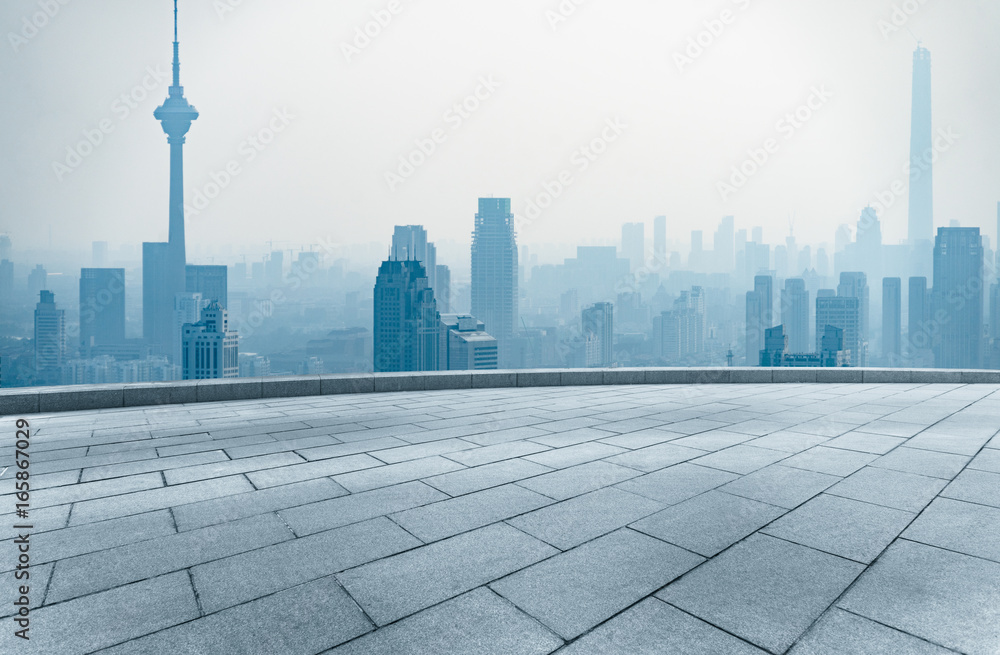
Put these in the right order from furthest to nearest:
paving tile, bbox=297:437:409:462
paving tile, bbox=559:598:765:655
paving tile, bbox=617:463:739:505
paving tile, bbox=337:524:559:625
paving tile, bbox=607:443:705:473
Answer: paving tile, bbox=297:437:409:462
paving tile, bbox=607:443:705:473
paving tile, bbox=617:463:739:505
paving tile, bbox=337:524:559:625
paving tile, bbox=559:598:765:655

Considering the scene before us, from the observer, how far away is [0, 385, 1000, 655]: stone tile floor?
9.00 feet

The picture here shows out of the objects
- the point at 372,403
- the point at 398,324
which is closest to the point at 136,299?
the point at 398,324

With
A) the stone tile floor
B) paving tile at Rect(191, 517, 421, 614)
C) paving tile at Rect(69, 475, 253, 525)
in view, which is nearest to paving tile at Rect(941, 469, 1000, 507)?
the stone tile floor

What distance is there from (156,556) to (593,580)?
8.55 feet

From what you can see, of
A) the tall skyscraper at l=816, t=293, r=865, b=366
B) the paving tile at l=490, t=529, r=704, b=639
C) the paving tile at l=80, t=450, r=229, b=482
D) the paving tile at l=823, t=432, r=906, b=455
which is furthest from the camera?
the tall skyscraper at l=816, t=293, r=865, b=366

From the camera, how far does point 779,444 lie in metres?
6.70

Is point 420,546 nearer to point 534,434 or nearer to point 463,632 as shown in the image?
point 463,632

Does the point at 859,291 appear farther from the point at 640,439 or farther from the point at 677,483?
the point at 677,483

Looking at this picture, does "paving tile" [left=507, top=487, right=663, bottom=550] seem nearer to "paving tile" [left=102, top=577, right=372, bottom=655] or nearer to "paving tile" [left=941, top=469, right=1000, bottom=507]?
"paving tile" [left=102, top=577, right=372, bottom=655]

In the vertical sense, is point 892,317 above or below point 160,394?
above

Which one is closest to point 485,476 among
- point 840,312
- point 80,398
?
point 80,398

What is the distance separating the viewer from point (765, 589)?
315 centimetres

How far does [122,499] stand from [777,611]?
472cm

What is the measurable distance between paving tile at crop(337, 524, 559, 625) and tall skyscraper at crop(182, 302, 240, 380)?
3172 cm
